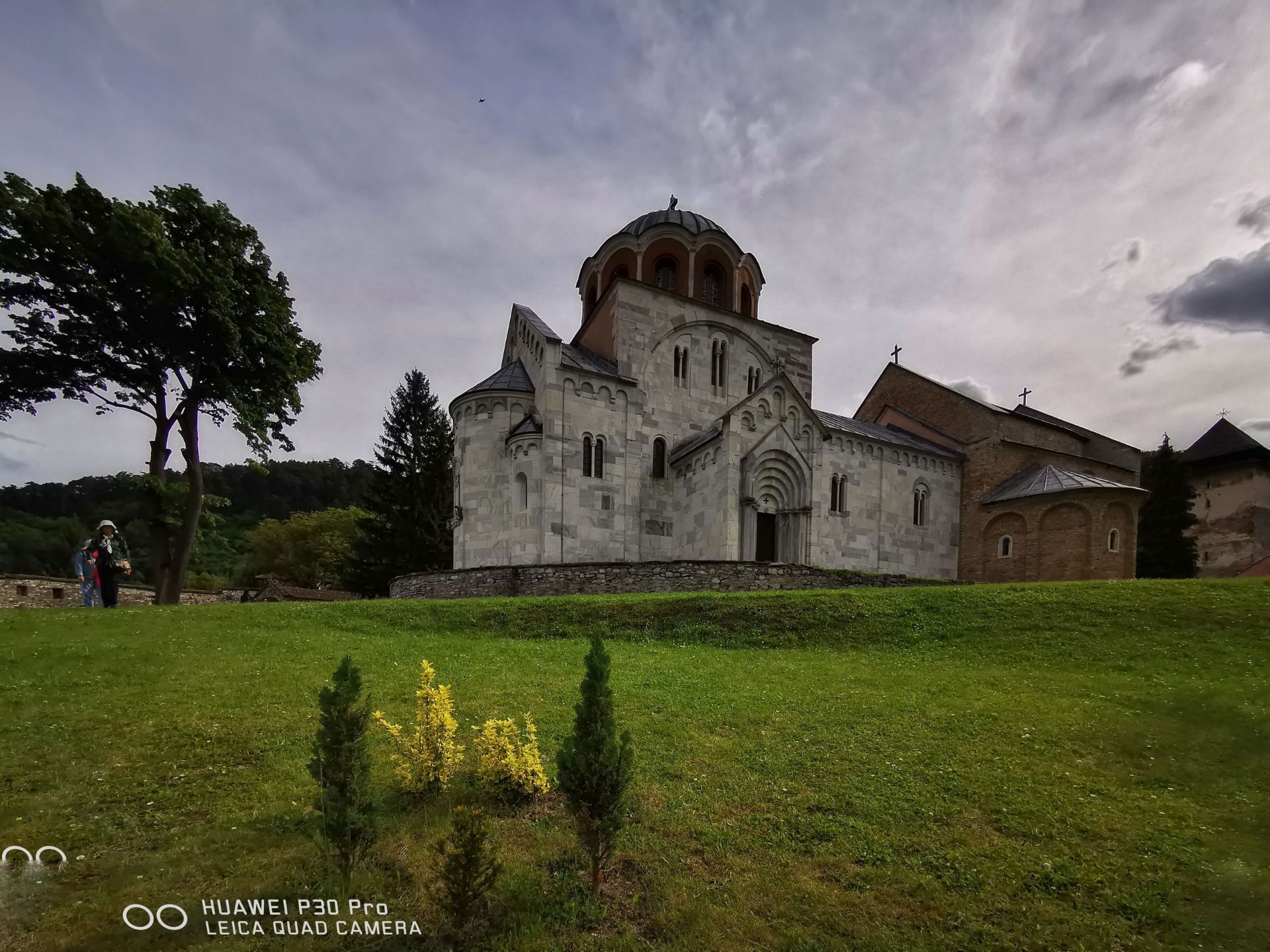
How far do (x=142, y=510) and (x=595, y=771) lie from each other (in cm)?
3239

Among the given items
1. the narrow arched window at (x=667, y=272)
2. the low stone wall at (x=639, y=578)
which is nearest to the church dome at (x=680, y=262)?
the narrow arched window at (x=667, y=272)

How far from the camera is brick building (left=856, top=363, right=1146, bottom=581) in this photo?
858 inches

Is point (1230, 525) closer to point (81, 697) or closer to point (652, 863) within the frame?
point (652, 863)

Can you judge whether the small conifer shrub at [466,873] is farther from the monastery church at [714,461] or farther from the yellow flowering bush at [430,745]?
the monastery church at [714,461]

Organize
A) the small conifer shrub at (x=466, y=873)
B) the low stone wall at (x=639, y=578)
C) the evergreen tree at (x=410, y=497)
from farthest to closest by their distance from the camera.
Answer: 1. the evergreen tree at (x=410, y=497)
2. the low stone wall at (x=639, y=578)
3. the small conifer shrub at (x=466, y=873)

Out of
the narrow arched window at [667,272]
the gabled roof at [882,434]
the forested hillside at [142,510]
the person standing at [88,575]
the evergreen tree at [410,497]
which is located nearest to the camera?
the person standing at [88,575]

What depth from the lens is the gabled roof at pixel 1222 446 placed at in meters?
31.2

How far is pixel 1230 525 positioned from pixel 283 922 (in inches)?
1687

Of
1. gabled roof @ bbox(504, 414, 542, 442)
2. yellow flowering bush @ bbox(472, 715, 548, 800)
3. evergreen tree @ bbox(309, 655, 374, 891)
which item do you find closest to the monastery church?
gabled roof @ bbox(504, 414, 542, 442)

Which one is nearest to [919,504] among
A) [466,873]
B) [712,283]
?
[712,283]

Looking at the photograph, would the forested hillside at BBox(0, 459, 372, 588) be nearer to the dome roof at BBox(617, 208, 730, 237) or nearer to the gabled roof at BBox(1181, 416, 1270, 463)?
the dome roof at BBox(617, 208, 730, 237)

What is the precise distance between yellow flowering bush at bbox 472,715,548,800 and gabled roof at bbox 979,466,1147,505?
23.9 m

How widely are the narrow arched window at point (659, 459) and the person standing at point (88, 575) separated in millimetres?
15589

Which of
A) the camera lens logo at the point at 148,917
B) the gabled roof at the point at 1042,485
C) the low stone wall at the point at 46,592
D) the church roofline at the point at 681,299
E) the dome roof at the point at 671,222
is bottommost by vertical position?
the low stone wall at the point at 46,592
